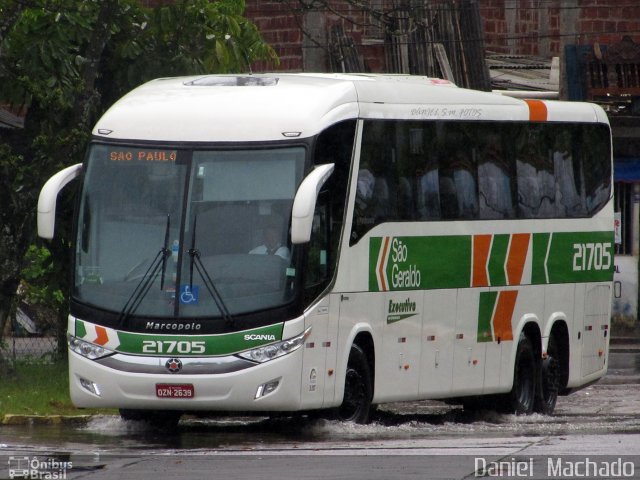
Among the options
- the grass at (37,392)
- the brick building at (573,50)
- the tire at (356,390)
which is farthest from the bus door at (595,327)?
the brick building at (573,50)

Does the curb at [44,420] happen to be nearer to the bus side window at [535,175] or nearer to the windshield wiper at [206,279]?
the windshield wiper at [206,279]

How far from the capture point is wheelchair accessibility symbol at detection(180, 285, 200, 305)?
45.2 feet

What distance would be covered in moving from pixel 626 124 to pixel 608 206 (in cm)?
1068

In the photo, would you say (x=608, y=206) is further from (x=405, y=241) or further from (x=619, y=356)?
(x=619, y=356)

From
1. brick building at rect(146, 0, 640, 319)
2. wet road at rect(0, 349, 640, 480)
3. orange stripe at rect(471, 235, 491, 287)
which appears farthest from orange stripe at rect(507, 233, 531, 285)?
brick building at rect(146, 0, 640, 319)

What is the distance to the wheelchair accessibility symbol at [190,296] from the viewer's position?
13766 mm

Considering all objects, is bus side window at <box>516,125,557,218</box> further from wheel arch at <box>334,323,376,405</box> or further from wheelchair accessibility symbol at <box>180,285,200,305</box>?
wheelchair accessibility symbol at <box>180,285,200,305</box>

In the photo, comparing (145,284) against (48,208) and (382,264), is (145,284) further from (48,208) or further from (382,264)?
(382,264)

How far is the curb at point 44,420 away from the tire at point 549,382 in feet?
18.2

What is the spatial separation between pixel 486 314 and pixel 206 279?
427cm

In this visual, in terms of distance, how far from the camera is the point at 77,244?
566 inches

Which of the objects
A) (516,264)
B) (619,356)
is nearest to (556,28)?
(619,356)

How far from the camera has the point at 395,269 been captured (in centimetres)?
1540

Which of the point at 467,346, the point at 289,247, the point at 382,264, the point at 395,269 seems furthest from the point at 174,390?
the point at 467,346
